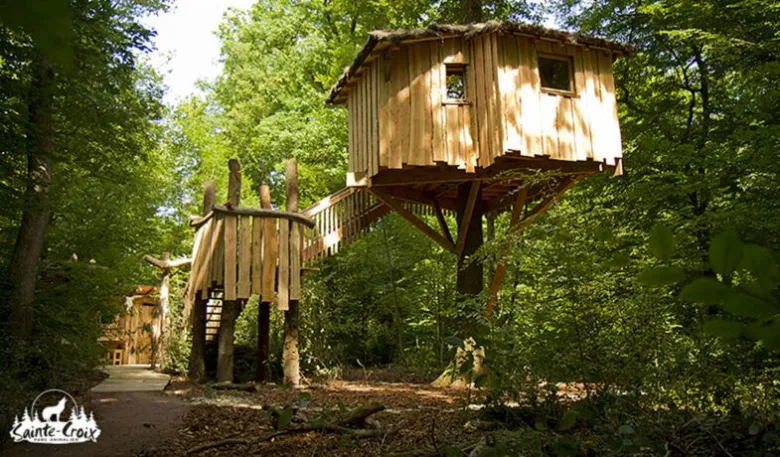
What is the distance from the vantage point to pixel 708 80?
11.0 meters

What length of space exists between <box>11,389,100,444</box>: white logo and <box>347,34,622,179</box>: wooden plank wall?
5873mm

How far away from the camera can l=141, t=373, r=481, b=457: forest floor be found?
458cm

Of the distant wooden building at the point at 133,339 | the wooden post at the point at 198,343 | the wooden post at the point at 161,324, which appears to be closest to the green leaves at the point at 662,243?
the wooden post at the point at 198,343

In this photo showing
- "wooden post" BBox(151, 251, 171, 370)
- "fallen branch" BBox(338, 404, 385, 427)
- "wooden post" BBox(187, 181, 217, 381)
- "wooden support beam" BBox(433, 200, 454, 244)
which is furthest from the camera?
"wooden post" BBox(151, 251, 171, 370)

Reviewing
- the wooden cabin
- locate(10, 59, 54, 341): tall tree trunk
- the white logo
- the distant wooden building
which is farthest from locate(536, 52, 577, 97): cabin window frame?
the distant wooden building

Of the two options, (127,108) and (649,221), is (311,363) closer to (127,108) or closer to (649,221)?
(127,108)

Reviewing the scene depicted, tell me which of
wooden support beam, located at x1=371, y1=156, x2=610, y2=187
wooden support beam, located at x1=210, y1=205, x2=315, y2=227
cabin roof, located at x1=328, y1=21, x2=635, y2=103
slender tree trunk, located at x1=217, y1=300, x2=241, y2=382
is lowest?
slender tree trunk, located at x1=217, y1=300, x2=241, y2=382

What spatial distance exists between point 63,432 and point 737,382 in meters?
5.73

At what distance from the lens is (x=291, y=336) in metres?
10.6

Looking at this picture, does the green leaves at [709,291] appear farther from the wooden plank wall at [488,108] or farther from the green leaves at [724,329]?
the wooden plank wall at [488,108]

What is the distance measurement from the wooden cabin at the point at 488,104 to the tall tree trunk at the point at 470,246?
1750 millimetres

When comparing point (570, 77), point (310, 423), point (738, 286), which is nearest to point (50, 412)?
point (310, 423)

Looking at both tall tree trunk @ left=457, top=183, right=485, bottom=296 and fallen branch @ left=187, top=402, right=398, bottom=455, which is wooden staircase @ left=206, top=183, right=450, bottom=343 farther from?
fallen branch @ left=187, top=402, right=398, bottom=455

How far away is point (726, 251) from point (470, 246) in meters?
10.9
